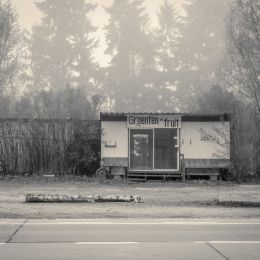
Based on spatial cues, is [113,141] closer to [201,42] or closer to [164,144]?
[164,144]

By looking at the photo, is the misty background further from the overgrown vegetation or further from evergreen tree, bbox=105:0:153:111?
the overgrown vegetation

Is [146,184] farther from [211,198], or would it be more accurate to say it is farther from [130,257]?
[130,257]

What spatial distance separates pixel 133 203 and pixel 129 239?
6.84 metres

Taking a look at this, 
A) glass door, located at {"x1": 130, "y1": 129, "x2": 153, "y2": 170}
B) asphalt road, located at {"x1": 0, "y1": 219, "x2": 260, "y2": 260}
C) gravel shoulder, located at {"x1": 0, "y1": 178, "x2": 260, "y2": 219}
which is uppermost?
glass door, located at {"x1": 130, "y1": 129, "x2": 153, "y2": 170}

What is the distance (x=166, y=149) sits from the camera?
26.6 meters

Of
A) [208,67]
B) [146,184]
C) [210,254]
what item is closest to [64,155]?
[146,184]

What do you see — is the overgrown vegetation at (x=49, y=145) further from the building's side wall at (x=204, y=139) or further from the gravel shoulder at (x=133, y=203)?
the building's side wall at (x=204, y=139)

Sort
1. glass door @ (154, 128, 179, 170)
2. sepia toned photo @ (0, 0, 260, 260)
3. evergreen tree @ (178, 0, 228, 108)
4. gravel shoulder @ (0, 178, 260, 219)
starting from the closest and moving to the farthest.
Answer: sepia toned photo @ (0, 0, 260, 260)
gravel shoulder @ (0, 178, 260, 219)
glass door @ (154, 128, 179, 170)
evergreen tree @ (178, 0, 228, 108)

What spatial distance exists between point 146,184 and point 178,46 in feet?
129

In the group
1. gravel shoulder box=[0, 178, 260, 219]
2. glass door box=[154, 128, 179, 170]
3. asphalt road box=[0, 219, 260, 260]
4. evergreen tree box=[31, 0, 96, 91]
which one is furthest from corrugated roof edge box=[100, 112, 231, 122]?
evergreen tree box=[31, 0, 96, 91]

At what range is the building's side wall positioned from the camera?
2625 centimetres

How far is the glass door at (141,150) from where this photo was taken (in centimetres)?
2659

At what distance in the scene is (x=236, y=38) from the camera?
2914 centimetres

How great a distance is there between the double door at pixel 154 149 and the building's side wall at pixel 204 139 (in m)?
0.41
